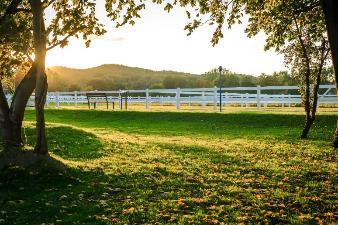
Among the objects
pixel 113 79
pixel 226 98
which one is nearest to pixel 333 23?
pixel 226 98

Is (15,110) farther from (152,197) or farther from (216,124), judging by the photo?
(216,124)

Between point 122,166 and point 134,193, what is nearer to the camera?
point 134,193

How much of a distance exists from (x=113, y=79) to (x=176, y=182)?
135329 mm

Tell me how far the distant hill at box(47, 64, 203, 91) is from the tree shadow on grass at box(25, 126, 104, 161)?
63.8m

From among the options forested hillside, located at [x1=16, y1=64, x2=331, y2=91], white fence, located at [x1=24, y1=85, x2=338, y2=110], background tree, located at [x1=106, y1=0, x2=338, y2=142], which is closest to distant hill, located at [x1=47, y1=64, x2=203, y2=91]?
forested hillside, located at [x1=16, y1=64, x2=331, y2=91]

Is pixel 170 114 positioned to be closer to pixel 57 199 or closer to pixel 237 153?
pixel 237 153

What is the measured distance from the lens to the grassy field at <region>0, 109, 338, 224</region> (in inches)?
312

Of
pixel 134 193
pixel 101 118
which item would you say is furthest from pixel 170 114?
pixel 134 193

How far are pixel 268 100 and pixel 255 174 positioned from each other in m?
23.7

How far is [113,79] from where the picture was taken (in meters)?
144

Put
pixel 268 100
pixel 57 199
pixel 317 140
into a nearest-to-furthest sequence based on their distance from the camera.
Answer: pixel 57 199, pixel 317 140, pixel 268 100

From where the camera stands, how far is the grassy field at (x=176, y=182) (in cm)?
792

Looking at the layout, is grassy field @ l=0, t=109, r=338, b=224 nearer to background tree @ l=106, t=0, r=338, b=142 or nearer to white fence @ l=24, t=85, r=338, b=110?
background tree @ l=106, t=0, r=338, b=142

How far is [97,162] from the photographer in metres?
13.4
